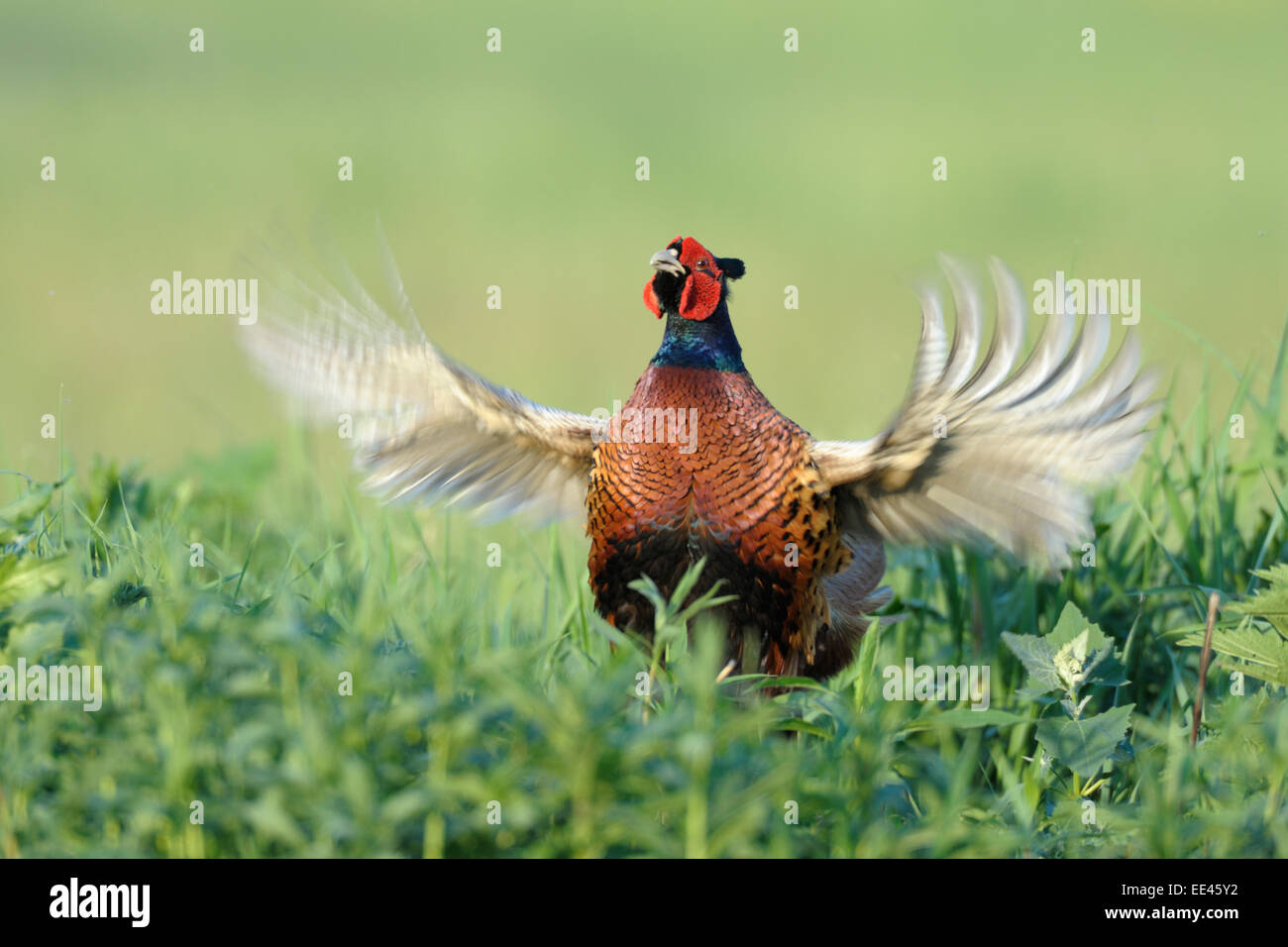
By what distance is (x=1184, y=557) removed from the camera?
13.8ft

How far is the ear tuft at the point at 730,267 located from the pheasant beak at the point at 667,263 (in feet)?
0.53

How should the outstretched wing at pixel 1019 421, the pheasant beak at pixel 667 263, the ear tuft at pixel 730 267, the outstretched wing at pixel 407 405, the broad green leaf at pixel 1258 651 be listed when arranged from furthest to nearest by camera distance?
the outstretched wing at pixel 407 405 → the ear tuft at pixel 730 267 → the pheasant beak at pixel 667 263 → the outstretched wing at pixel 1019 421 → the broad green leaf at pixel 1258 651

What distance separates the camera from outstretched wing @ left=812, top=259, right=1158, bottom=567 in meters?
3.28

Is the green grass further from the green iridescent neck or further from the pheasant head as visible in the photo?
the pheasant head

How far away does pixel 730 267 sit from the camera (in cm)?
385

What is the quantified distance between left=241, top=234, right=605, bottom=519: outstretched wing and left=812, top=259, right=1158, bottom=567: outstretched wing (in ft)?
Result: 3.43

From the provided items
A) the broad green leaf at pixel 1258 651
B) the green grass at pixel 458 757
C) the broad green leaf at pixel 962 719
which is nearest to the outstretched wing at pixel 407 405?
the green grass at pixel 458 757

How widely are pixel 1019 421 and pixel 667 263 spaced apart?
1069mm

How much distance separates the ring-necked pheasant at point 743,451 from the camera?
3.30 m

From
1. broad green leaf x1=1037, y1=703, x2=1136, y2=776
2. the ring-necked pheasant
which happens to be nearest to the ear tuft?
the ring-necked pheasant

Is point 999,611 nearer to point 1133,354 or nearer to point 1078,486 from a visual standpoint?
point 1078,486

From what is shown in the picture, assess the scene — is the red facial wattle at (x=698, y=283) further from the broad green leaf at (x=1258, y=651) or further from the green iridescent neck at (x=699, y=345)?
the broad green leaf at (x=1258, y=651)

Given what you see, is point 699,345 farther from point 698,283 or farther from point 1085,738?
point 1085,738

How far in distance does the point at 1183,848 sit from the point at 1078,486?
1147 millimetres
